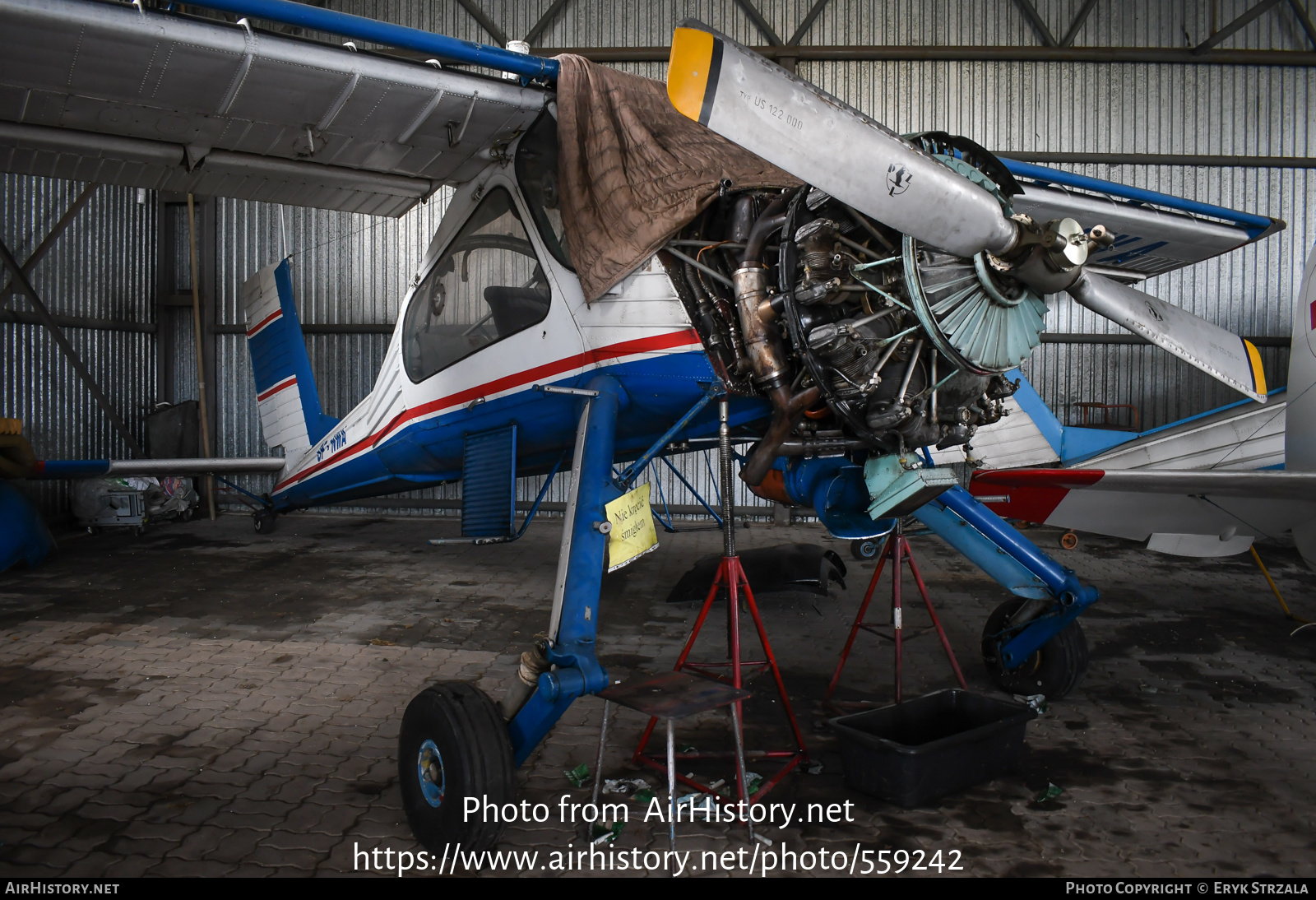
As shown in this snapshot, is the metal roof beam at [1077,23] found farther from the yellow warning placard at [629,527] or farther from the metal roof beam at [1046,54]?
the yellow warning placard at [629,527]

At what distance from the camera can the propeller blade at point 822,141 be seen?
7.61 ft

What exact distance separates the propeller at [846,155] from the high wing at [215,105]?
1.99 m

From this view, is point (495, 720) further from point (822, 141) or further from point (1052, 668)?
point (1052, 668)

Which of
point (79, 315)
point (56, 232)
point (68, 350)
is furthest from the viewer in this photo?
point (79, 315)

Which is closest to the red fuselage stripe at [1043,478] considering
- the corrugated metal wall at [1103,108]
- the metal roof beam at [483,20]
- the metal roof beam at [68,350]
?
the corrugated metal wall at [1103,108]

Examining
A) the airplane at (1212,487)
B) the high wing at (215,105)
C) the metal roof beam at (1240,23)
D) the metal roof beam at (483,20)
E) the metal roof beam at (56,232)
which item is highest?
the metal roof beam at (483,20)

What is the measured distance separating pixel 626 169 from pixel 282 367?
5823mm

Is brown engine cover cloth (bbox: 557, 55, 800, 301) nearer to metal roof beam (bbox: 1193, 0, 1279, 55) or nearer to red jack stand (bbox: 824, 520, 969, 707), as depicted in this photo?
red jack stand (bbox: 824, 520, 969, 707)

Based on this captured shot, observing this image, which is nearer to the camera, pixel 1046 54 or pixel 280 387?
pixel 280 387


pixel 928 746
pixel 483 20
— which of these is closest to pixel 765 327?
pixel 928 746

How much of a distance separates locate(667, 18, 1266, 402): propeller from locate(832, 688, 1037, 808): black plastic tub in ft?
5.92

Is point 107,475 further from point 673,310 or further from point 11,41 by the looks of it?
point 673,310

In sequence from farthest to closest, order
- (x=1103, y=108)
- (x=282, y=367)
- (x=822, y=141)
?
(x=1103, y=108)
(x=282, y=367)
(x=822, y=141)

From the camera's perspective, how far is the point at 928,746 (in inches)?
119
